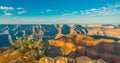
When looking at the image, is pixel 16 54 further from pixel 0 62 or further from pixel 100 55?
pixel 100 55

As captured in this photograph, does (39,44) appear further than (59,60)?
Yes

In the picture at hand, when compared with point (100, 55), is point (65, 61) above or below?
above

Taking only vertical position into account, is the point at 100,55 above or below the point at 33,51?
below

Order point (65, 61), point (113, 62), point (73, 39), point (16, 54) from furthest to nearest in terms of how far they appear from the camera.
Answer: point (73, 39), point (113, 62), point (16, 54), point (65, 61)

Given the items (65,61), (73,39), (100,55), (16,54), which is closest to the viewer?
(65,61)

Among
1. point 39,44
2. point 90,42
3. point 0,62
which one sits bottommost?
point 90,42

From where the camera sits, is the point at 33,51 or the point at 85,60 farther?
the point at 33,51

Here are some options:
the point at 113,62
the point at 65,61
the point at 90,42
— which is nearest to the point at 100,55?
the point at 113,62

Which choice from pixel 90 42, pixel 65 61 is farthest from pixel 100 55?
pixel 65 61

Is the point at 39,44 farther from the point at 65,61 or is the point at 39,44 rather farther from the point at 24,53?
the point at 65,61
